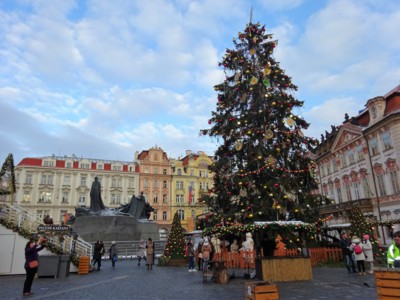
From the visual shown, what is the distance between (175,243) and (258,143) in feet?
25.3

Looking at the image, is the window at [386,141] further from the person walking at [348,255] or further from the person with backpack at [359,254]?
the person with backpack at [359,254]

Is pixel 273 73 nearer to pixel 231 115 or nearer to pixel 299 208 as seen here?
pixel 231 115

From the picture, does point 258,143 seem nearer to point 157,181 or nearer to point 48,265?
point 48,265

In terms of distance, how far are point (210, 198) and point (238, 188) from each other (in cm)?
193

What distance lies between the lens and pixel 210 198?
17.3m

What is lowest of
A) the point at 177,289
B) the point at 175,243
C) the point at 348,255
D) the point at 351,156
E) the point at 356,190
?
the point at 177,289

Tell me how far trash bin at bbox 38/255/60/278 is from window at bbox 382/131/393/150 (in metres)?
29.3

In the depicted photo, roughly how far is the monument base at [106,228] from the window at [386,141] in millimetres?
23836

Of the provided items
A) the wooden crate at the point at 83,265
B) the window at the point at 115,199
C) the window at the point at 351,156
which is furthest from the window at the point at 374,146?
the window at the point at 115,199

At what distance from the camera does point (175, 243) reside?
1928 cm

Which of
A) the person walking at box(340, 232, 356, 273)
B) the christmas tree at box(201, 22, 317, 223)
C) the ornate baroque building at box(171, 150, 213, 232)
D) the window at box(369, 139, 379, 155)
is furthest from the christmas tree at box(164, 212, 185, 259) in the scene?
the ornate baroque building at box(171, 150, 213, 232)

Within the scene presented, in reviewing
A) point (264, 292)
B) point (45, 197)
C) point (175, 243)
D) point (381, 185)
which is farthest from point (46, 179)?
point (264, 292)

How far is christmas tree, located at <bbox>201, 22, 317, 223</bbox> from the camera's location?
1548cm

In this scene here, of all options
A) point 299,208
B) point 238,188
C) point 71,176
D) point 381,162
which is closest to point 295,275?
point 299,208
